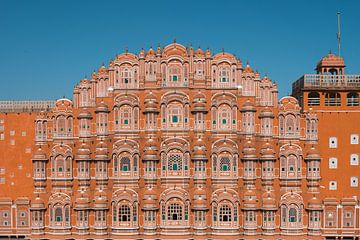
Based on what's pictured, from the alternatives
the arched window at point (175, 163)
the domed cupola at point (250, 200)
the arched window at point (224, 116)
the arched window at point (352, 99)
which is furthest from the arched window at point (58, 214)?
the arched window at point (352, 99)

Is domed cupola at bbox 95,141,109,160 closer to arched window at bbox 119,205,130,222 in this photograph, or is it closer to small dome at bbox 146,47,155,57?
arched window at bbox 119,205,130,222

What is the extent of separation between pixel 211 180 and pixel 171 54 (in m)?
14.2

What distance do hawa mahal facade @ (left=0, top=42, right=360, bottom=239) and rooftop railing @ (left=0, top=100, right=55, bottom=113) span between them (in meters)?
3.94

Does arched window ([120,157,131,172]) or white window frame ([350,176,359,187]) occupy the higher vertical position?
arched window ([120,157,131,172])

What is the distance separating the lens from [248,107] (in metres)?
43.8

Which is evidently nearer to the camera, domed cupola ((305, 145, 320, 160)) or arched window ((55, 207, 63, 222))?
domed cupola ((305, 145, 320, 160))

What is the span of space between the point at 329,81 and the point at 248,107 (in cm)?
1077

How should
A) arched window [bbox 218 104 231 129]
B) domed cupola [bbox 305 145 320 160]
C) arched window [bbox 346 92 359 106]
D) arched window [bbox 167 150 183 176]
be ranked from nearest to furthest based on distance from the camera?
1. domed cupola [bbox 305 145 320 160]
2. arched window [bbox 167 150 183 176]
3. arched window [bbox 218 104 231 129]
4. arched window [bbox 346 92 359 106]

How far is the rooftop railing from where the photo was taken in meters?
48.4

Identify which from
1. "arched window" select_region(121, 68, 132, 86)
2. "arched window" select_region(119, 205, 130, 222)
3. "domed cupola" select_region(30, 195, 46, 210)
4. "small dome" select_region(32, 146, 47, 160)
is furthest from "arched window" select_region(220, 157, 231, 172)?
"domed cupola" select_region(30, 195, 46, 210)

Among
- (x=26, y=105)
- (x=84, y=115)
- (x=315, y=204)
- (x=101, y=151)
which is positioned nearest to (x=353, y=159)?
(x=315, y=204)

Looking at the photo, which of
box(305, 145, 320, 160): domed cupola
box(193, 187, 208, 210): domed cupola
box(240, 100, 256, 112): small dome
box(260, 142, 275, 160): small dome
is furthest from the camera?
box(240, 100, 256, 112): small dome

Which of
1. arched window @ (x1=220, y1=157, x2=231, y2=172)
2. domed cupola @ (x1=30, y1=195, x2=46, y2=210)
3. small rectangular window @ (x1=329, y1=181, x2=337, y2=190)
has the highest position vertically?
arched window @ (x1=220, y1=157, x2=231, y2=172)

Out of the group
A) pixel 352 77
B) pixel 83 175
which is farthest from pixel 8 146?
pixel 352 77
